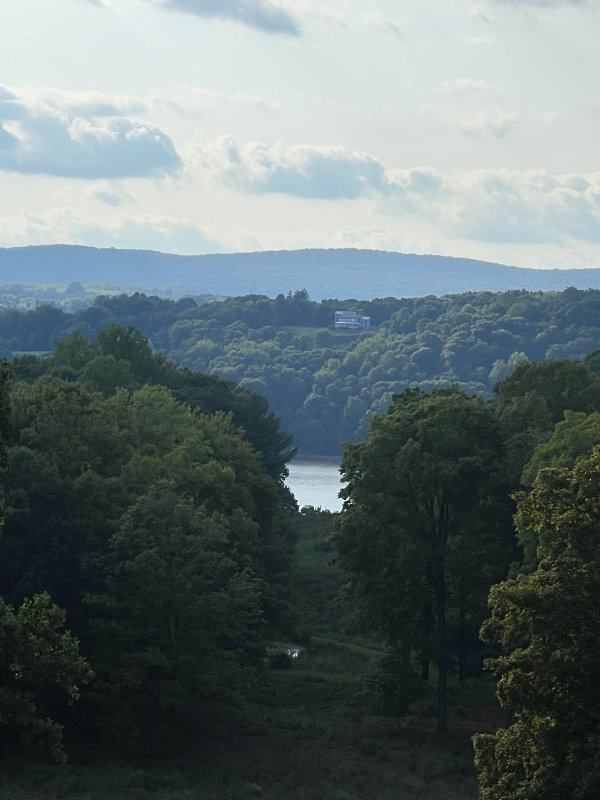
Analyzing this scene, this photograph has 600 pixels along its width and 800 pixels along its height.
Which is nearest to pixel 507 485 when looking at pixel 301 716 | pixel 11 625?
pixel 301 716

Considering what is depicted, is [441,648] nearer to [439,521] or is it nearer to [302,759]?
[439,521]

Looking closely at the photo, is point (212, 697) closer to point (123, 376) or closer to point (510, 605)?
point (510, 605)

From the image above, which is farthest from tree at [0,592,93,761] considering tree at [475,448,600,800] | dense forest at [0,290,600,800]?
dense forest at [0,290,600,800]

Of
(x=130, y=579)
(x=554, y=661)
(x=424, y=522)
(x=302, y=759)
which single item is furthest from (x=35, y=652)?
(x=424, y=522)

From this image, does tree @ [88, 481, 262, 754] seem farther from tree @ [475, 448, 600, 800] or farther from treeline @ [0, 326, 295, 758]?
tree @ [475, 448, 600, 800]

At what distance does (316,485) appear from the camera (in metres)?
157

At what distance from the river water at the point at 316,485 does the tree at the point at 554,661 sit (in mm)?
94139

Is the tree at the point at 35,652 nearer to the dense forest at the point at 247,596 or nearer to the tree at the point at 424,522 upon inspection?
the dense forest at the point at 247,596

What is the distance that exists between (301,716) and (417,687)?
494 centimetres

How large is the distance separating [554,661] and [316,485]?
451 feet

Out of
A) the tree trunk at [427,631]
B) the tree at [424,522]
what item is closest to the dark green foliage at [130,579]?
the tree at [424,522]

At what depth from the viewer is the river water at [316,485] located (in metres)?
131

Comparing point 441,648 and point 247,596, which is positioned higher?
point 247,596

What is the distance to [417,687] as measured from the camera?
136 feet
